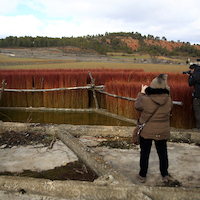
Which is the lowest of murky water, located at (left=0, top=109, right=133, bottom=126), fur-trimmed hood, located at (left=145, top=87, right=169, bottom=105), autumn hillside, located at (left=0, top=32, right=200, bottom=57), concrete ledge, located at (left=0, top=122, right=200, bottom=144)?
murky water, located at (left=0, top=109, right=133, bottom=126)

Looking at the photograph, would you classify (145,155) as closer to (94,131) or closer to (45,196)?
(45,196)

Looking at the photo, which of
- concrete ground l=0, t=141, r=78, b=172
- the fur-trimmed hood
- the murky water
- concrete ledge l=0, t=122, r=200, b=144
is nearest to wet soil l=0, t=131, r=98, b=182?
concrete ground l=0, t=141, r=78, b=172

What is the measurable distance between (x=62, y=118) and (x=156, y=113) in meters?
4.90

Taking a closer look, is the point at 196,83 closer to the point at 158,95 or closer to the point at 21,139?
the point at 158,95

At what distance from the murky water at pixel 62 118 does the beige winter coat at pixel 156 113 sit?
3.80m

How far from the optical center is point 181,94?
16.2ft

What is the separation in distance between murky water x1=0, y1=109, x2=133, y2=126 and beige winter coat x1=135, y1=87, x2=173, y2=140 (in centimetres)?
380

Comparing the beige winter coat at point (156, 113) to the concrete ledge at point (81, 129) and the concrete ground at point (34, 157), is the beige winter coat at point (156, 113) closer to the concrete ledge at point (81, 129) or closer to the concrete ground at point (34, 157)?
the concrete ground at point (34, 157)

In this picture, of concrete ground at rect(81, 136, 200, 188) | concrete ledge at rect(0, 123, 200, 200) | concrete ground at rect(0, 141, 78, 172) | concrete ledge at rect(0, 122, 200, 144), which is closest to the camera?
concrete ledge at rect(0, 123, 200, 200)

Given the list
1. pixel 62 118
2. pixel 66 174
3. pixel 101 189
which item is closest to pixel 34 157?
pixel 66 174

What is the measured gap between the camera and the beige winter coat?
235cm

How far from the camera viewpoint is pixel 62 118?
6.80 meters

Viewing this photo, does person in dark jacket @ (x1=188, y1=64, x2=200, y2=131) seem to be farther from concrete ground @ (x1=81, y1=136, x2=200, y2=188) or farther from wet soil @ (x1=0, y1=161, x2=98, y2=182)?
wet soil @ (x1=0, y1=161, x2=98, y2=182)

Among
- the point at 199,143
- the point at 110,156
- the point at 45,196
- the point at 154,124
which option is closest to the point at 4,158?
the point at 45,196
